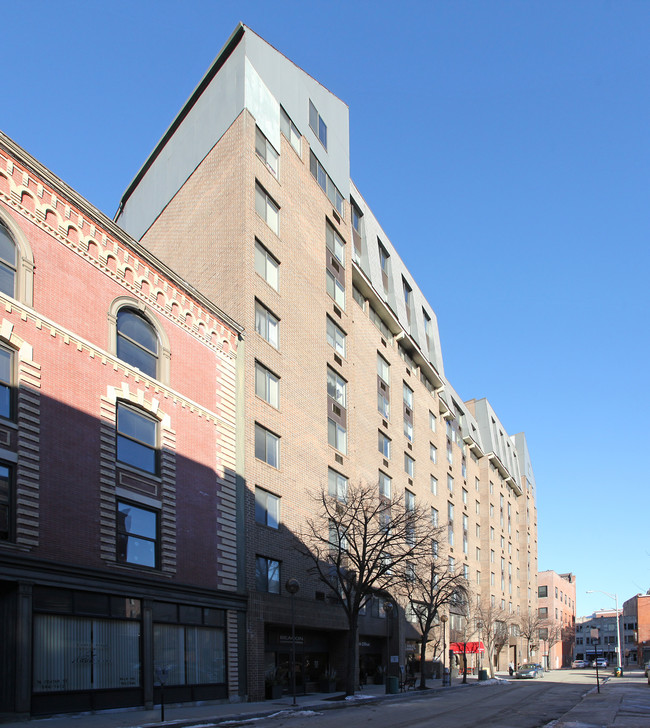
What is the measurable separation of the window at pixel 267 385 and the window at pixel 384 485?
15659 mm

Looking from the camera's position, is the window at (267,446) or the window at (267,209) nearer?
the window at (267,446)

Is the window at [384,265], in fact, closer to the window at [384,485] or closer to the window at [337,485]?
the window at [384,485]

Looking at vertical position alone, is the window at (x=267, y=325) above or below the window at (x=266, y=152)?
below

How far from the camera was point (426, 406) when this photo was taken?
63250 millimetres

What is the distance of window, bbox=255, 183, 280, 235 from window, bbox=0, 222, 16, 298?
52.4ft

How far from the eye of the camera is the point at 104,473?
78.1 ft

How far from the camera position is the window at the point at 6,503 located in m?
20.0

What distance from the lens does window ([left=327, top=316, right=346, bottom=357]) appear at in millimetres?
43031

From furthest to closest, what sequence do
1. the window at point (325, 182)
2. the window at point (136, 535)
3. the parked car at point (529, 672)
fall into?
the parked car at point (529, 672) < the window at point (325, 182) < the window at point (136, 535)

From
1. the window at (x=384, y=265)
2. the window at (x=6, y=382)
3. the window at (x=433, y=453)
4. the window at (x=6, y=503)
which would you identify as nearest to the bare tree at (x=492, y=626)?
the window at (x=433, y=453)


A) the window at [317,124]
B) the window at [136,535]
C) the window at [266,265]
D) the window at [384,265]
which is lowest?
the window at [136,535]

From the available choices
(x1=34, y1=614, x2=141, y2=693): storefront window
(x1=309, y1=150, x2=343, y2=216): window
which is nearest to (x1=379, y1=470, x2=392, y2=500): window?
(x1=309, y1=150, x2=343, y2=216): window

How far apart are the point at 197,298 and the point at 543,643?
4317 inches

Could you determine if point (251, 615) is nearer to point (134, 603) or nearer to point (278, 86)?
point (134, 603)
